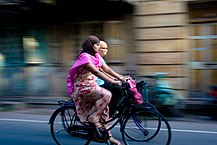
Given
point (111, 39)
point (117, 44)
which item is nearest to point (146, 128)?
point (117, 44)

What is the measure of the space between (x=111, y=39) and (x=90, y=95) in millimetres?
5286

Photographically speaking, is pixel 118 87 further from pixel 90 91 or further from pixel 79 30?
pixel 79 30

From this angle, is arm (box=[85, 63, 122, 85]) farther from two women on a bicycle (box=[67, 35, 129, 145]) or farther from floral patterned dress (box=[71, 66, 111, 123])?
floral patterned dress (box=[71, 66, 111, 123])

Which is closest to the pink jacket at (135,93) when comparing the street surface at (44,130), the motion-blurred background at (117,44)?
the street surface at (44,130)

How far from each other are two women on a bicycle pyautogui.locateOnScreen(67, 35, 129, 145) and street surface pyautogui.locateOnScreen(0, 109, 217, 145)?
31.2 inches

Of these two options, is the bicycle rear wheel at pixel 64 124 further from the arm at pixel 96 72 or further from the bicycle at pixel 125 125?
the arm at pixel 96 72

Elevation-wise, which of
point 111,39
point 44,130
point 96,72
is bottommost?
point 44,130

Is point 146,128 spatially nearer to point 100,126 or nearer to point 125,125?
point 125,125

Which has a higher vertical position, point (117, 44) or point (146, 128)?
point (117, 44)

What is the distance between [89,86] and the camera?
486 centimetres

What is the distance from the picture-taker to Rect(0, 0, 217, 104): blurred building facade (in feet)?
30.0

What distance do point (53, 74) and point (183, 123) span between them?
4.32 meters

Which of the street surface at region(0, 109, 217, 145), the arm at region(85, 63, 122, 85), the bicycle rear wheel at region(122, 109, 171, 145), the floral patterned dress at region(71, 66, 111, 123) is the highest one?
the arm at region(85, 63, 122, 85)

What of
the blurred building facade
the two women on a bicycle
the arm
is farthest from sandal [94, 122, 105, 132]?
the blurred building facade
